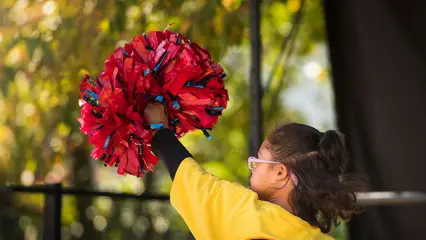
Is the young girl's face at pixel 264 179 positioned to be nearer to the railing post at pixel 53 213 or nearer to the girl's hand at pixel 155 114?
the girl's hand at pixel 155 114

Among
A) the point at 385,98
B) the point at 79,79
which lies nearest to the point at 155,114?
the point at 385,98

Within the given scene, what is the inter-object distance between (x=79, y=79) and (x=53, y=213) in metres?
1.89

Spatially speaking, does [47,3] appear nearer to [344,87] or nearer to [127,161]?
[344,87]

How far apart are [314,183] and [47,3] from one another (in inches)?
110

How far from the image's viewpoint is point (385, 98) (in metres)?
2.79

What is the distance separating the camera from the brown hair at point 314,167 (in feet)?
4.47

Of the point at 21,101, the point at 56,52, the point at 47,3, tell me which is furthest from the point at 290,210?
the point at 21,101

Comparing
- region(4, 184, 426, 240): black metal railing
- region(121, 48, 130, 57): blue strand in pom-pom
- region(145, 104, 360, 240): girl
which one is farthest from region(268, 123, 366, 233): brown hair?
region(4, 184, 426, 240): black metal railing

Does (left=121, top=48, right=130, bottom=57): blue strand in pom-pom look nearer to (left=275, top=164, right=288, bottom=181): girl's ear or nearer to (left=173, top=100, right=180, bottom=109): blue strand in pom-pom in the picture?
(left=173, top=100, right=180, bottom=109): blue strand in pom-pom

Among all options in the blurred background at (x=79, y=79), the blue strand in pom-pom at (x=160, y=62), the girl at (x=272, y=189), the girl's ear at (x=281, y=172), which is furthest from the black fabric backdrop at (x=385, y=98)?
the blue strand in pom-pom at (x=160, y=62)

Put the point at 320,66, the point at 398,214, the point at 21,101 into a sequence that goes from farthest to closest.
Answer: the point at 320,66 < the point at 21,101 < the point at 398,214

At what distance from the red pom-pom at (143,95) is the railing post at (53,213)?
0.55m

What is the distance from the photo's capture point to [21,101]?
14.2 feet

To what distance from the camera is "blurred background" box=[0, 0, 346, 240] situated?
11.7 ft
